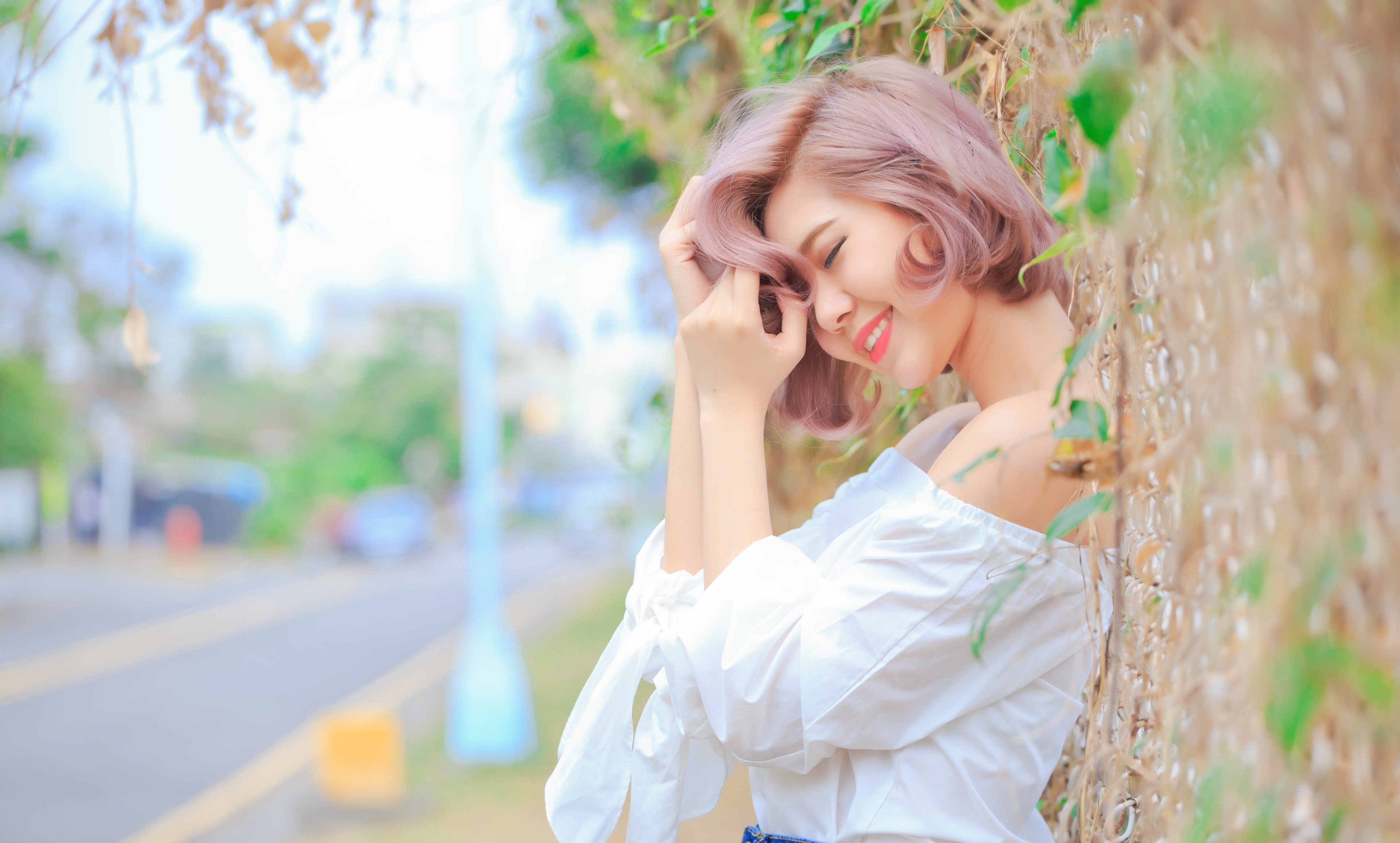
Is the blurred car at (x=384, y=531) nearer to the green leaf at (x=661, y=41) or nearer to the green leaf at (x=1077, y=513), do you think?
the green leaf at (x=661, y=41)

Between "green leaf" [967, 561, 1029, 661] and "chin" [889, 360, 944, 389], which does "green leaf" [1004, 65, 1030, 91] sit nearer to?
"chin" [889, 360, 944, 389]

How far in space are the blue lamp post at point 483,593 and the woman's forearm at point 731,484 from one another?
528cm

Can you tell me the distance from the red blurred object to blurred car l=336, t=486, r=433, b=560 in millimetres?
3549

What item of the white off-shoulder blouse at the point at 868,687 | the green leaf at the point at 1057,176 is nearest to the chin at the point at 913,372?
the white off-shoulder blouse at the point at 868,687

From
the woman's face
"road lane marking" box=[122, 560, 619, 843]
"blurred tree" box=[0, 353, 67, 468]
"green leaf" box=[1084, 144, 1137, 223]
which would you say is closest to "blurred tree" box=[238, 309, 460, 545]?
"blurred tree" box=[0, 353, 67, 468]

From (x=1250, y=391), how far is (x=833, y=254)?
2.24ft

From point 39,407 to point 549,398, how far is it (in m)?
10.4

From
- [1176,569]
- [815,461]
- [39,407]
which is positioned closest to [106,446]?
[39,407]

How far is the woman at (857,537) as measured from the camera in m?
1.06

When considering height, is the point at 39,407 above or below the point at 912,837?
below

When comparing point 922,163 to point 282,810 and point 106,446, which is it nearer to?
point 282,810

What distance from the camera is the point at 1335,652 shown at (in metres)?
0.52

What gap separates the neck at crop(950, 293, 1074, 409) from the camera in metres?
1.23

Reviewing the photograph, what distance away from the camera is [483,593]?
6.38 m
